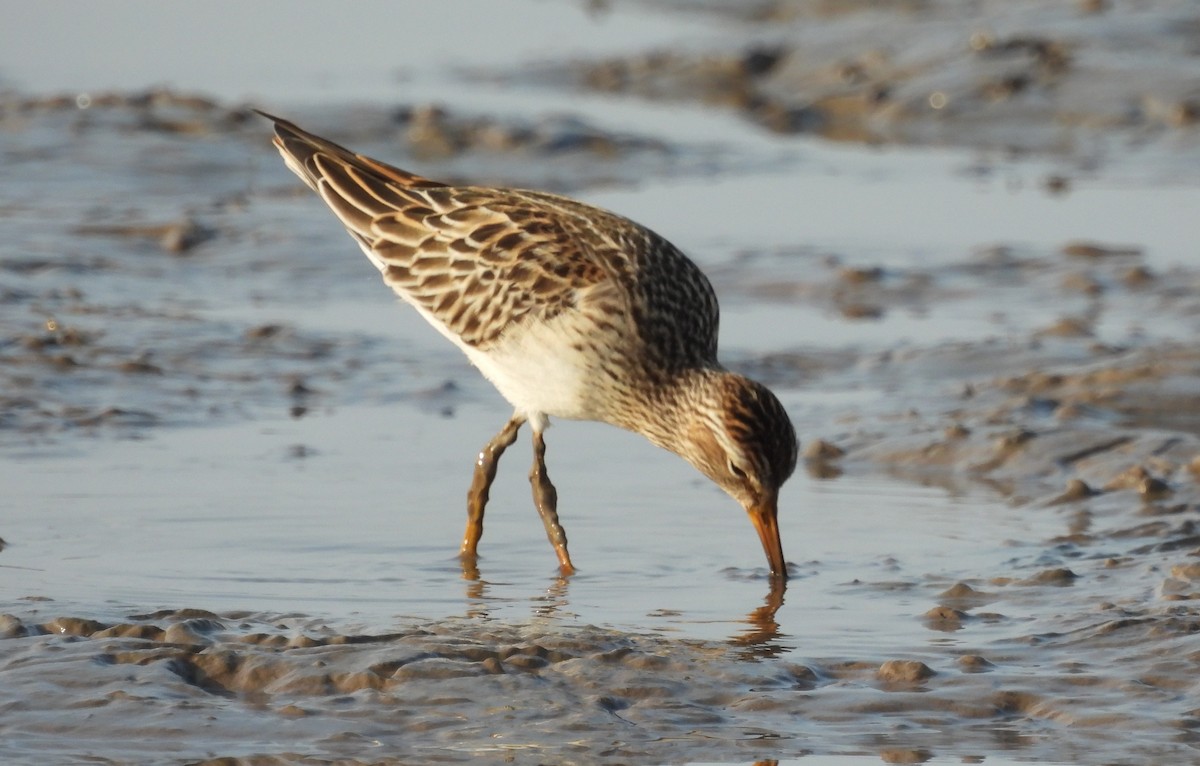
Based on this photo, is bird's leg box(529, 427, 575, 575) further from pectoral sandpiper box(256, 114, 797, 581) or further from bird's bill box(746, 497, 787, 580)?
bird's bill box(746, 497, 787, 580)

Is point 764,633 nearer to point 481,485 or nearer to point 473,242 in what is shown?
point 481,485

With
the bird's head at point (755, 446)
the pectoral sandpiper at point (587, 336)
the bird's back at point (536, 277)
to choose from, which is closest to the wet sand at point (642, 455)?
the bird's head at point (755, 446)

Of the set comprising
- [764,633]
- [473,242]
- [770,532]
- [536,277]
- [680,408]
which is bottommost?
[764,633]

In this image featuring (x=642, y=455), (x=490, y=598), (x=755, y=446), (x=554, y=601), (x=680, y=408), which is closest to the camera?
(x=554, y=601)

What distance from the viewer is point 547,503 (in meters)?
8.21

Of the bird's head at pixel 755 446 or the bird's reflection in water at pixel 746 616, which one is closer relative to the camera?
the bird's reflection in water at pixel 746 616

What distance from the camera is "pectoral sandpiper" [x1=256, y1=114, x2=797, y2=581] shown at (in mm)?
7801

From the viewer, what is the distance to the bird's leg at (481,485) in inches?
318

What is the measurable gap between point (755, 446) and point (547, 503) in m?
0.96

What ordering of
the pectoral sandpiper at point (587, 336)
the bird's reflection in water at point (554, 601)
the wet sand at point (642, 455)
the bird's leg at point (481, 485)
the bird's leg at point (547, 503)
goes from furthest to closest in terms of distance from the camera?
1. the bird's leg at point (481, 485)
2. the bird's leg at point (547, 503)
3. the pectoral sandpiper at point (587, 336)
4. the bird's reflection in water at point (554, 601)
5. the wet sand at point (642, 455)

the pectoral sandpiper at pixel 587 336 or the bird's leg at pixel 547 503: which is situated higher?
the pectoral sandpiper at pixel 587 336

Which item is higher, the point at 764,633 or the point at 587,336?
the point at 587,336

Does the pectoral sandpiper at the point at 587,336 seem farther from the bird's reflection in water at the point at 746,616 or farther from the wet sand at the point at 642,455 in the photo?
the wet sand at the point at 642,455

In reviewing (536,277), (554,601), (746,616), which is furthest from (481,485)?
(746,616)
